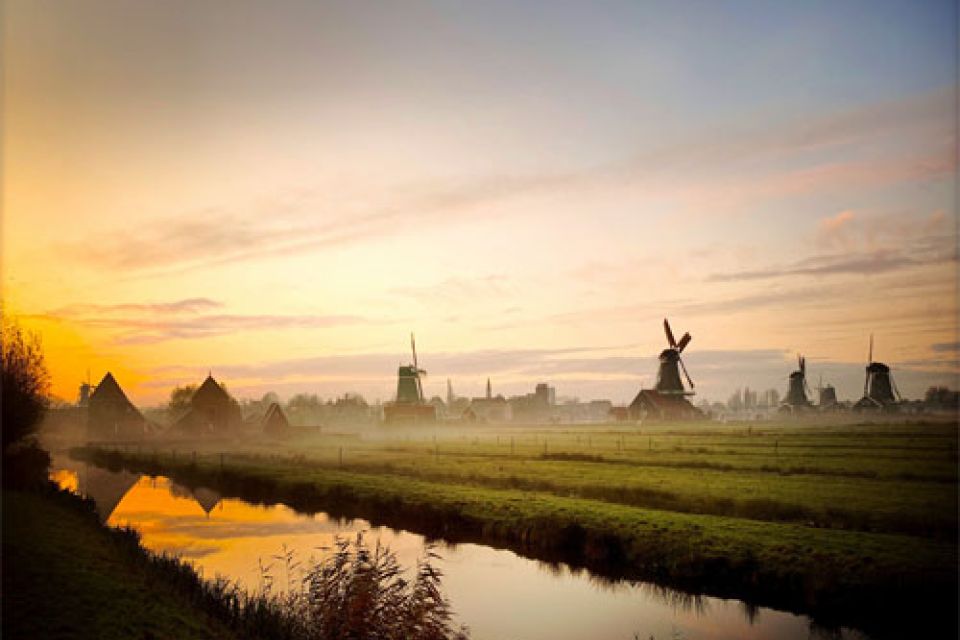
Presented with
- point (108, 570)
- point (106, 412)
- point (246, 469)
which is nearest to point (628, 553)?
point (108, 570)

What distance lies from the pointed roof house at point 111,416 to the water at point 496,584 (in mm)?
72326

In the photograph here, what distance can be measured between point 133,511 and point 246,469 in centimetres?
1336

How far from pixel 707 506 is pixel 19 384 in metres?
44.6

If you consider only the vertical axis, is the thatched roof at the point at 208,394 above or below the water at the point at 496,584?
above

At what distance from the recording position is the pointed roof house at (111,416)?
10244 cm

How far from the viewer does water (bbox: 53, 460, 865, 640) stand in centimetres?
1827

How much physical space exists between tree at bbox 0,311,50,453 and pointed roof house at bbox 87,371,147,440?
5123 cm

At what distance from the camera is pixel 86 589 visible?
16062 mm

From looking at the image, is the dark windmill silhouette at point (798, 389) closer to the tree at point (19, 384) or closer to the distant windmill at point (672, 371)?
the distant windmill at point (672, 371)

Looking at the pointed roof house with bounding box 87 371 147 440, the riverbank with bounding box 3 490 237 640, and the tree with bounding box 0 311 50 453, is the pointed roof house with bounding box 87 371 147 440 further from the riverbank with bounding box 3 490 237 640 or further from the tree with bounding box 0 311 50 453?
the riverbank with bounding box 3 490 237 640

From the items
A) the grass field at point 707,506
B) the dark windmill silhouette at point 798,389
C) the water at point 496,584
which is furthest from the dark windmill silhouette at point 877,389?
the water at point 496,584

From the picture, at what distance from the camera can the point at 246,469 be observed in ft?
173

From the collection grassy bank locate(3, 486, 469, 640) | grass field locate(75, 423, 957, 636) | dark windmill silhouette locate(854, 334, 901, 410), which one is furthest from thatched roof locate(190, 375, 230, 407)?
dark windmill silhouette locate(854, 334, 901, 410)

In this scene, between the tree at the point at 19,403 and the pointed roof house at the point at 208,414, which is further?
the pointed roof house at the point at 208,414
